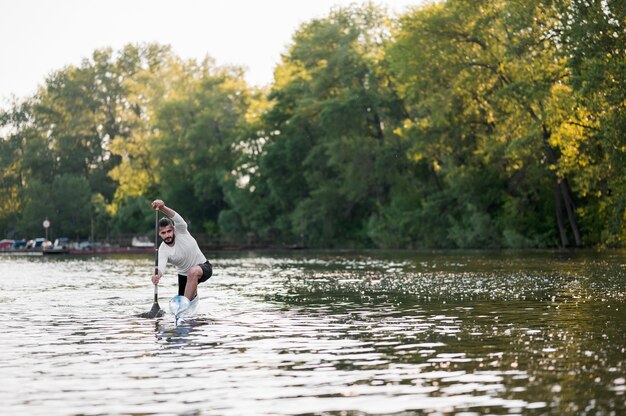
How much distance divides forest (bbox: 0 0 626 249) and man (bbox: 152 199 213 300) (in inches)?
1375

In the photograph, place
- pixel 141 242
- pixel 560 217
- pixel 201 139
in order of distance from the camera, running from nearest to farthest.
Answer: pixel 560 217 → pixel 201 139 → pixel 141 242

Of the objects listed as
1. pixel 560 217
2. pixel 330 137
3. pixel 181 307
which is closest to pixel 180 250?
pixel 181 307

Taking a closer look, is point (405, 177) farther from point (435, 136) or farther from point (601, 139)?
point (601, 139)

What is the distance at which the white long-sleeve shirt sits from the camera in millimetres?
22656

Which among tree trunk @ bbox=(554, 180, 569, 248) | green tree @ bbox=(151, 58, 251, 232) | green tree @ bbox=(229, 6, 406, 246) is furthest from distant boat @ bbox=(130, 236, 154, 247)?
tree trunk @ bbox=(554, 180, 569, 248)

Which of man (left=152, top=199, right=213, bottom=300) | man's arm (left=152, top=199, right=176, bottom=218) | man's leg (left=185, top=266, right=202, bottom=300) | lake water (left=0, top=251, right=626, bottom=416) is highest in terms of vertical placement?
man's arm (left=152, top=199, right=176, bottom=218)

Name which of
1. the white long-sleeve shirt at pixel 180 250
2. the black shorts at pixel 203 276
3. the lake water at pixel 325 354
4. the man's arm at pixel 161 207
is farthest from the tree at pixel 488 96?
the man's arm at pixel 161 207

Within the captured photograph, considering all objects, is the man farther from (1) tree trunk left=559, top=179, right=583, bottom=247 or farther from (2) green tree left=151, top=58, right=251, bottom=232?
(2) green tree left=151, top=58, right=251, bottom=232

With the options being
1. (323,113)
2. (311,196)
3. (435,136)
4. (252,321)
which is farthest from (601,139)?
(311,196)

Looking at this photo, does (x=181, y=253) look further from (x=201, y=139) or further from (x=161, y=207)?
(x=201, y=139)

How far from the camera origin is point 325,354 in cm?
1673

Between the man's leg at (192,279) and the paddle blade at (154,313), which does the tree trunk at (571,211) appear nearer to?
the paddle blade at (154,313)

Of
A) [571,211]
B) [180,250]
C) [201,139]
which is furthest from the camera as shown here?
[201,139]

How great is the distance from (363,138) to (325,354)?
82.0m
